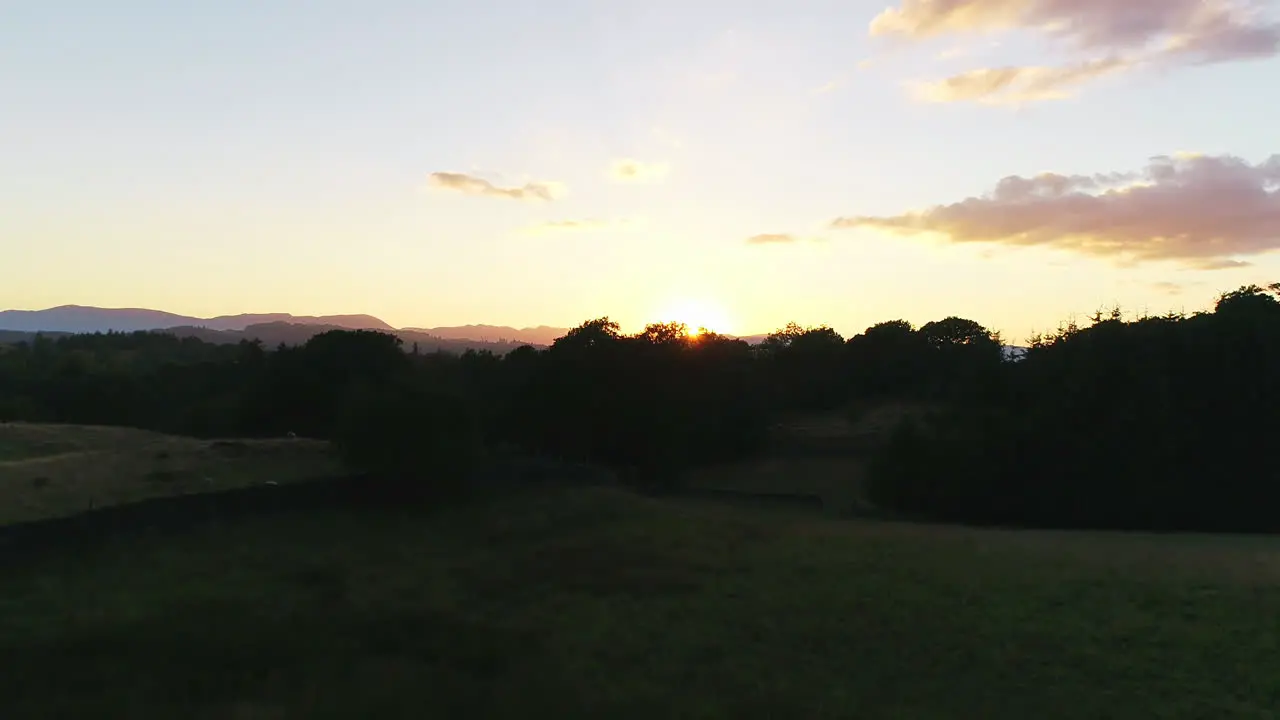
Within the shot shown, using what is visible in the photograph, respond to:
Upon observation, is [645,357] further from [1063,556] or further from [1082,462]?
[1063,556]

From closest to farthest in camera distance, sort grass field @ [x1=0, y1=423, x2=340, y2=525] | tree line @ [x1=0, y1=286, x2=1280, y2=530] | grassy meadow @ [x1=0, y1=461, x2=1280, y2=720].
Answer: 1. grassy meadow @ [x1=0, y1=461, x2=1280, y2=720]
2. grass field @ [x1=0, y1=423, x2=340, y2=525]
3. tree line @ [x1=0, y1=286, x2=1280, y2=530]

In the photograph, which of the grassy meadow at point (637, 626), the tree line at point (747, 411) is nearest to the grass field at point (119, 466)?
the tree line at point (747, 411)

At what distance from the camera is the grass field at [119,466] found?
25.5 m

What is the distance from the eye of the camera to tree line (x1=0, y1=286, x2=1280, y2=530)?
30.2 metres

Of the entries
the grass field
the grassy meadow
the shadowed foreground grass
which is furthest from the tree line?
the shadowed foreground grass

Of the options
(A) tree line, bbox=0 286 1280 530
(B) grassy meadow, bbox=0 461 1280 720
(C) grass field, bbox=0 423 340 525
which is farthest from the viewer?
(A) tree line, bbox=0 286 1280 530

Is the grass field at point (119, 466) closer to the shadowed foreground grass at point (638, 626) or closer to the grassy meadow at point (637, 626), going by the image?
the grassy meadow at point (637, 626)

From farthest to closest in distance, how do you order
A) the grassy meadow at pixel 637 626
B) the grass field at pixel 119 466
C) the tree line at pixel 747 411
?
1. the tree line at pixel 747 411
2. the grass field at pixel 119 466
3. the grassy meadow at pixel 637 626

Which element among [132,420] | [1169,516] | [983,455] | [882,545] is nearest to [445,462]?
[882,545]

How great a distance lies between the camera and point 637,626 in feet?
51.6

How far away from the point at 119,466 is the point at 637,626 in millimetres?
21195

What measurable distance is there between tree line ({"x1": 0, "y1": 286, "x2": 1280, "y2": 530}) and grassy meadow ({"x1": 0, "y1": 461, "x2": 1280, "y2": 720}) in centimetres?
647

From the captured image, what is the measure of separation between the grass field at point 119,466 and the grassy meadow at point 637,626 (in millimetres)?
4670

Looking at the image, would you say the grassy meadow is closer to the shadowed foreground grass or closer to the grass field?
the shadowed foreground grass
